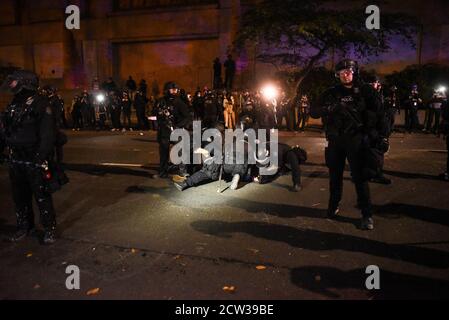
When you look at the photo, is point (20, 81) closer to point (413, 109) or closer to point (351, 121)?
point (351, 121)

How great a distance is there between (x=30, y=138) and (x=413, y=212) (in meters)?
5.29

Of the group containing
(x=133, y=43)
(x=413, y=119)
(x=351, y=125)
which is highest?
(x=133, y=43)

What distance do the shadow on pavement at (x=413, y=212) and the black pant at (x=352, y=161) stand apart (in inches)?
30.3

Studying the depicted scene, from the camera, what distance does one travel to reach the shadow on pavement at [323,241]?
14.9 ft

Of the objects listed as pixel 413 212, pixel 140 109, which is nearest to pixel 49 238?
pixel 413 212

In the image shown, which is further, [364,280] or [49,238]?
[49,238]

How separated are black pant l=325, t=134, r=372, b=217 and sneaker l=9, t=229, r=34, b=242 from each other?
160 inches

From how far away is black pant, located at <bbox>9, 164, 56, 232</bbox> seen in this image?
500 cm

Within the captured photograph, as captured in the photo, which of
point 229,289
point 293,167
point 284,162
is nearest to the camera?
point 229,289

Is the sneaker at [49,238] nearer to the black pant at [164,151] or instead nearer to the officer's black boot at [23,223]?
the officer's black boot at [23,223]

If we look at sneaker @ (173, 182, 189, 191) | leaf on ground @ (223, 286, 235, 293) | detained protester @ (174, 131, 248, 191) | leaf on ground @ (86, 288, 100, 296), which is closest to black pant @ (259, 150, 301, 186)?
detained protester @ (174, 131, 248, 191)

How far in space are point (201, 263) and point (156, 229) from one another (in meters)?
1.30

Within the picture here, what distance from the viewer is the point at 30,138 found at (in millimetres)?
4941

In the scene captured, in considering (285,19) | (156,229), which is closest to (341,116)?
(156,229)
